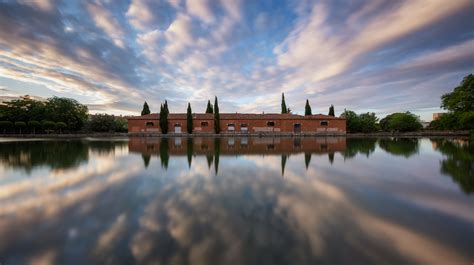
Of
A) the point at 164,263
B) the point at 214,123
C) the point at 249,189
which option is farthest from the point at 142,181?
the point at 214,123

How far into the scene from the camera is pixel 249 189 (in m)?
5.99

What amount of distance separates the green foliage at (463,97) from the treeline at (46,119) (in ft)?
196

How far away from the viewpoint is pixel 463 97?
1059 inches

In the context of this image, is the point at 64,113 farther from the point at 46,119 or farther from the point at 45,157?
the point at 45,157

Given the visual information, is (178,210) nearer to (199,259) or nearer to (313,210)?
(199,259)

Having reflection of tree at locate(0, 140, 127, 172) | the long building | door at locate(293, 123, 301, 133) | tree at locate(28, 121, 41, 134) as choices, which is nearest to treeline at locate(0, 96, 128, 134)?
tree at locate(28, 121, 41, 134)

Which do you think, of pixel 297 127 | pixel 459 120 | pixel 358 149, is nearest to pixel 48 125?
pixel 297 127

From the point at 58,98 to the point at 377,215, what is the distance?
235 feet

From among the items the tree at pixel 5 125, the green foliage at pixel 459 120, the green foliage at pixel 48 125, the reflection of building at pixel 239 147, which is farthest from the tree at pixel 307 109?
the tree at pixel 5 125

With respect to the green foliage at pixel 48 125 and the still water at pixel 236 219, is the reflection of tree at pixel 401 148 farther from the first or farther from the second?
the green foliage at pixel 48 125

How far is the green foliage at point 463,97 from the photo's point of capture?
26.8 m

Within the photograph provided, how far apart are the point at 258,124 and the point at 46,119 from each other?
155ft

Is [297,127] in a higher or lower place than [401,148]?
higher

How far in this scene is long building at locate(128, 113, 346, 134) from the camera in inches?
1561
